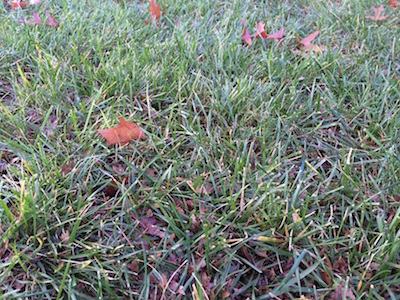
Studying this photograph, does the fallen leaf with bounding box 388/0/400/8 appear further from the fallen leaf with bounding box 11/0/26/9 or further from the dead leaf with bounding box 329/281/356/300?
the fallen leaf with bounding box 11/0/26/9

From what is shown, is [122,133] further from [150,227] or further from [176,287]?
[176,287]

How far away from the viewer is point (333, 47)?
2289 mm

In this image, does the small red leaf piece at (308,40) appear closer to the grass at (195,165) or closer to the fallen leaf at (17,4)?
the grass at (195,165)

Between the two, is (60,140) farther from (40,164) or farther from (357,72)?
(357,72)

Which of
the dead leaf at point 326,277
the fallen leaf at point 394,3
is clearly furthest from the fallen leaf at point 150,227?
the fallen leaf at point 394,3

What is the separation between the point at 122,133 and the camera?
5.06ft

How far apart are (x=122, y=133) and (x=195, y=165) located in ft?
1.12

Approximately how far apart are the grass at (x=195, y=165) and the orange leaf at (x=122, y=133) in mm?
42

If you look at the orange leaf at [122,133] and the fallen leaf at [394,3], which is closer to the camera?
the orange leaf at [122,133]

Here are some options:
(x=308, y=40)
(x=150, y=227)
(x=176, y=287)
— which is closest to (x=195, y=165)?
(x=150, y=227)

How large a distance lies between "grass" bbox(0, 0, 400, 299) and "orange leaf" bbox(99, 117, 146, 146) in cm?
4

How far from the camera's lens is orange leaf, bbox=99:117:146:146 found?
1510mm

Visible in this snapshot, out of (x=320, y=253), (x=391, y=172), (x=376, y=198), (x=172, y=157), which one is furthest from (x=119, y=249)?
(x=391, y=172)

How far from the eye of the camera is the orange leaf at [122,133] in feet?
4.95
